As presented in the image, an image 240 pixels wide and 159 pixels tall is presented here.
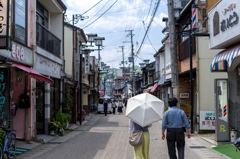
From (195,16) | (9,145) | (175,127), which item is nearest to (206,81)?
(195,16)

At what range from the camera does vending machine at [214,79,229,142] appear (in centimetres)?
1159

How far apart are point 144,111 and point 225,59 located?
5465 mm

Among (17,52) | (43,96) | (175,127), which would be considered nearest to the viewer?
(175,127)

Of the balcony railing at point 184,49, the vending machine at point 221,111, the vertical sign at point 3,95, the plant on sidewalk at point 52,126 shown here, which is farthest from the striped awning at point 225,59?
the plant on sidewalk at point 52,126

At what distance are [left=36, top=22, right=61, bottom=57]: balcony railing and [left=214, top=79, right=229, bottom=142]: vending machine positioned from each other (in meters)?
8.84

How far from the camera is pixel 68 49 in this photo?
23078 millimetres

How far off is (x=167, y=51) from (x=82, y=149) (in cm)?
1799

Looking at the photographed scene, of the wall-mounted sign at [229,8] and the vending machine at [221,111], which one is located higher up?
the wall-mounted sign at [229,8]

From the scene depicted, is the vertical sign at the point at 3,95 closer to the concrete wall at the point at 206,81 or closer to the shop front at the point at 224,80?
the shop front at the point at 224,80

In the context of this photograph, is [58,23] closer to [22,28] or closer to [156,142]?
[22,28]

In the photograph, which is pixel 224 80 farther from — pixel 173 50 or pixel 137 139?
pixel 137 139

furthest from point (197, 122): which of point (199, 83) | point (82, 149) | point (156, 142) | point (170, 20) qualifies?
point (82, 149)

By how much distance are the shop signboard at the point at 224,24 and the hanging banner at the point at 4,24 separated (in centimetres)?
750

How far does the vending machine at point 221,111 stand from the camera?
11.6 meters
